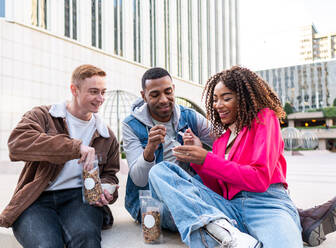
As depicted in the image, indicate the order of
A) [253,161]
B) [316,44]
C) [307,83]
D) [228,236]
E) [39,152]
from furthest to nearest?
[316,44]
[307,83]
[39,152]
[253,161]
[228,236]

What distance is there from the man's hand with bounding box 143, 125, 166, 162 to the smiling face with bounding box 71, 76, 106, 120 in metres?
0.64

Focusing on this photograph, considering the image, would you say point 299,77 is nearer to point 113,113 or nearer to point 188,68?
point 188,68

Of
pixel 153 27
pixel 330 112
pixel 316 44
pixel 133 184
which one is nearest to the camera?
pixel 133 184

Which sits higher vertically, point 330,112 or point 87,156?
point 330,112

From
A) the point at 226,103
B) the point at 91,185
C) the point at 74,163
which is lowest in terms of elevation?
the point at 91,185

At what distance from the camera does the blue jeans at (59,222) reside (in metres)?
2.15

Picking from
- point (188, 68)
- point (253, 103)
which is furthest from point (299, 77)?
point (253, 103)

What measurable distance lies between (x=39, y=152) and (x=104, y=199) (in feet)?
2.00

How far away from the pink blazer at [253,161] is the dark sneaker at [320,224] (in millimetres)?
375

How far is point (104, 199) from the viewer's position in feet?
8.09

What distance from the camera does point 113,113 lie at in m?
15.5

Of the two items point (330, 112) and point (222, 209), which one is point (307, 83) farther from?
point (222, 209)

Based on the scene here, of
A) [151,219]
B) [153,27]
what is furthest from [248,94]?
[153,27]

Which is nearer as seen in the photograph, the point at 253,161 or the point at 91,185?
the point at 253,161
